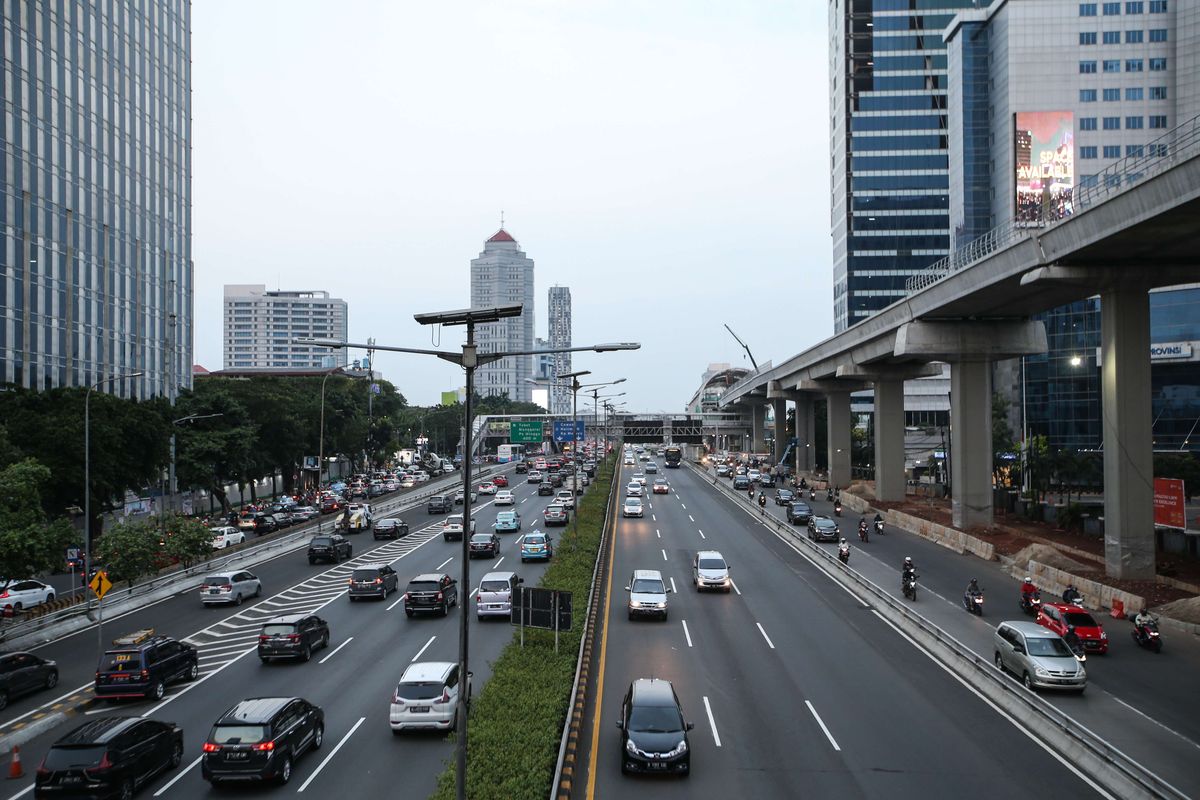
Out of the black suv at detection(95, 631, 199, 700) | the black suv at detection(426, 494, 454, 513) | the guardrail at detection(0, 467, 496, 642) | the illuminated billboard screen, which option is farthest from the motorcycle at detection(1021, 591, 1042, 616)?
the black suv at detection(426, 494, 454, 513)

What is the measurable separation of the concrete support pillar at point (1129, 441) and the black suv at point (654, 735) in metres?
27.1

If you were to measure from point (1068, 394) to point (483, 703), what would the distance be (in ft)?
295

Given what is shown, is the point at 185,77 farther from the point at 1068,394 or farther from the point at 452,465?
the point at 1068,394

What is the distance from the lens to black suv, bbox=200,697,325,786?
17.0m

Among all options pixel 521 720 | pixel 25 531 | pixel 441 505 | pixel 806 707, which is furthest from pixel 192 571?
pixel 806 707

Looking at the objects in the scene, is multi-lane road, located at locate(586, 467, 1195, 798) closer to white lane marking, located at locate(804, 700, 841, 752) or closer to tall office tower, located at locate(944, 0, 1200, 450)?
white lane marking, located at locate(804, 700, 841, 752)

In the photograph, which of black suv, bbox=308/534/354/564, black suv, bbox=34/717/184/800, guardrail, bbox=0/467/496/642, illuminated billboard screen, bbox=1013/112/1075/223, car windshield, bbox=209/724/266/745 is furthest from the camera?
illuminated billboard screen, bbox=1013/112/1075/223

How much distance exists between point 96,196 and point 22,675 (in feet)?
201

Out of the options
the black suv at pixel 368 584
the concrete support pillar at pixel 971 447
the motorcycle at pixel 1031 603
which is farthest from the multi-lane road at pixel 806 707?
the concrete support pillar at pixel 971 447

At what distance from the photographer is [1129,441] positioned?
121 feet

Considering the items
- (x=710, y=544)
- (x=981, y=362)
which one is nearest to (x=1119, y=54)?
(x=981, y=362)

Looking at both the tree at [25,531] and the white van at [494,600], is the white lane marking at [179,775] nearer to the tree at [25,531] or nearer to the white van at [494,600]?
the tree at [25,531]

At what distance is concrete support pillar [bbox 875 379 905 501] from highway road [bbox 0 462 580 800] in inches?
1494

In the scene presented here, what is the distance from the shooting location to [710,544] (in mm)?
54094
